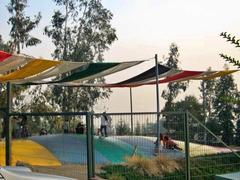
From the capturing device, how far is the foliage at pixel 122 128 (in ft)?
29.5

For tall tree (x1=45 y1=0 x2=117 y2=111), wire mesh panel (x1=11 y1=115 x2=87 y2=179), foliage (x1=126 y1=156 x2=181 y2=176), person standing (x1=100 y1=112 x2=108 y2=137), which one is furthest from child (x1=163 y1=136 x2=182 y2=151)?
tall tree (x1=45 y1=0 x2=117 y2=111)

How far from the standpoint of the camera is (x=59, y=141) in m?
8.96

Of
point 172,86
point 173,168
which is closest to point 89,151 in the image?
point 173,168

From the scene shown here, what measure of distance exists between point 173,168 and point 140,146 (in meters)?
0.93

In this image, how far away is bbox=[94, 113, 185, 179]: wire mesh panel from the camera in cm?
901

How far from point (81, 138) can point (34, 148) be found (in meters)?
5.74

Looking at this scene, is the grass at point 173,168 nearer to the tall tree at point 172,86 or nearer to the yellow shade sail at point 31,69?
the yellow shade sail at point 31,69

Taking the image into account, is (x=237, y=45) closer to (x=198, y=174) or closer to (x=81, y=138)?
(x=81, y=138)

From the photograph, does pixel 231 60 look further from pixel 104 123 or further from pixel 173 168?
pixel 173 168

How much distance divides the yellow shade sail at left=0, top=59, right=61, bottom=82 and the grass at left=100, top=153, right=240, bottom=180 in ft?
14.7

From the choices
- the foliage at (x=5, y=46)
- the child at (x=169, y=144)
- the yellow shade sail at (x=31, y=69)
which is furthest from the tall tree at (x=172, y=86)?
the child at (x=169, y=144)

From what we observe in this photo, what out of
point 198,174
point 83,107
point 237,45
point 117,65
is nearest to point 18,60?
point 117,65

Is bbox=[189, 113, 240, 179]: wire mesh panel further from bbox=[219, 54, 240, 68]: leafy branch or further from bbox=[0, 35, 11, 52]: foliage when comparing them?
bbox=[0, 35, 11, 52]: foliage

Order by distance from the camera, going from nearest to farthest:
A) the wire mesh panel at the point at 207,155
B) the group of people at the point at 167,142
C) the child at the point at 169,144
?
the group of people at the point at 167,142
the child at the point at 169,144
the wire mesh panel at the point at 207,155
